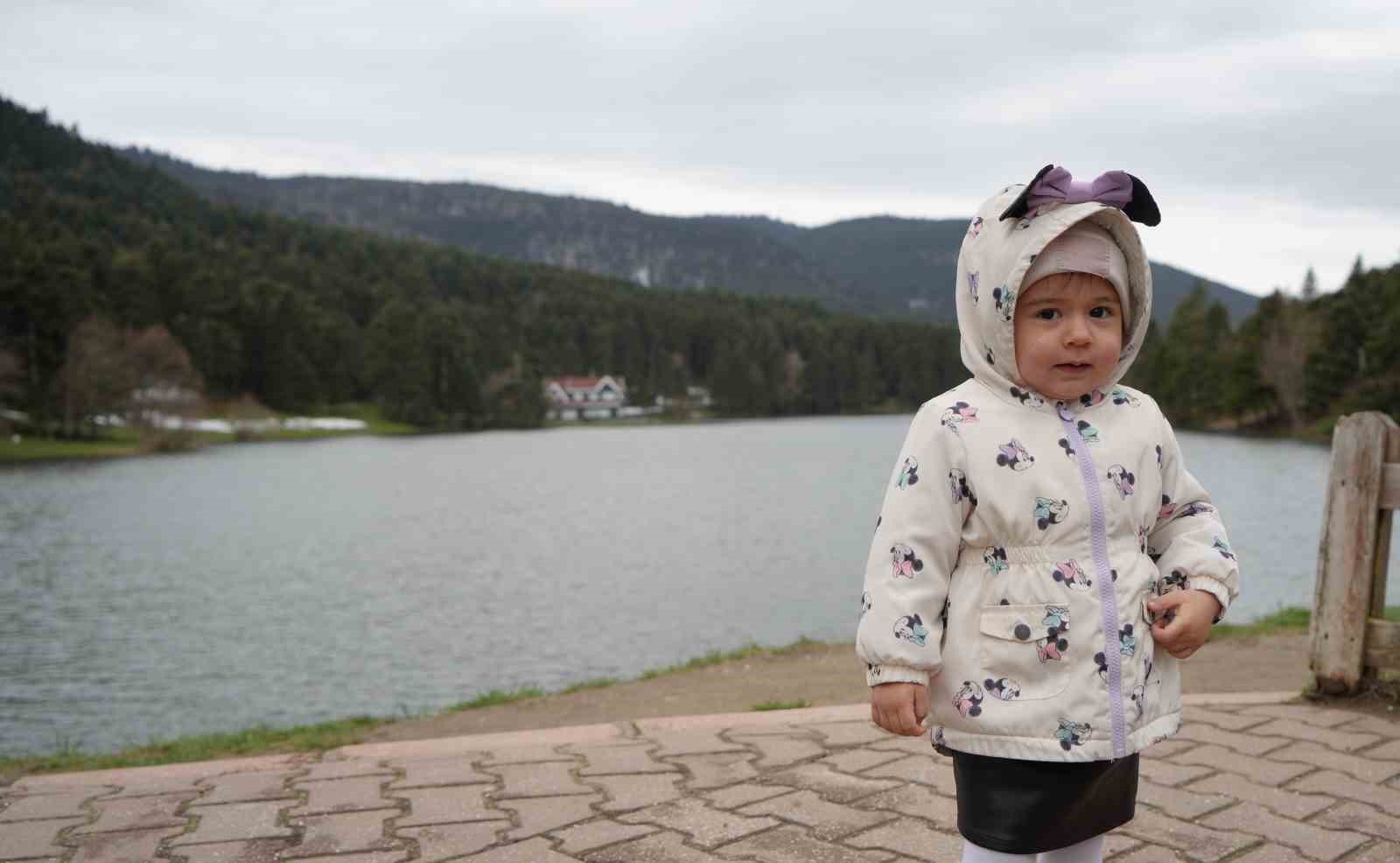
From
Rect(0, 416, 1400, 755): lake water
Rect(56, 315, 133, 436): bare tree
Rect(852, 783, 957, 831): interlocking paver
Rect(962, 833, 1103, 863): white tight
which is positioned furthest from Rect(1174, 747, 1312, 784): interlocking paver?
Rect(56, 315, 133, 436): bare tree

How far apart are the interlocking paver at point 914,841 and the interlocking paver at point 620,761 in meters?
0.91

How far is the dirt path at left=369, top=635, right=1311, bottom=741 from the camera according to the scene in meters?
5.34

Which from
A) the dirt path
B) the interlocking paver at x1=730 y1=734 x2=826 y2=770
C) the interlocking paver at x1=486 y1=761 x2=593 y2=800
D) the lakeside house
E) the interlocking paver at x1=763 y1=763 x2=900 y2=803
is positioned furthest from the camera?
the lakeside house

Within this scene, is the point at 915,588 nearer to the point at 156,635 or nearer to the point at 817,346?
the point at 156,635

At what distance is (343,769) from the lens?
404 cm

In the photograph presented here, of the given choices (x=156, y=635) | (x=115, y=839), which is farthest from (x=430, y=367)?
(x=115, y=839)

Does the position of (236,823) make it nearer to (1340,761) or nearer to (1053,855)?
(1053,855)

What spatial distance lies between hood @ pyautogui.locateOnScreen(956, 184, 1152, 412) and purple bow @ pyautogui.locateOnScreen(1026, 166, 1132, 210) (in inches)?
0.7

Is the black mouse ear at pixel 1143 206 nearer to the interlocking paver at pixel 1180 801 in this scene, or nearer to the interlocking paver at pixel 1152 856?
the interlocking paver at pixel 1152 856

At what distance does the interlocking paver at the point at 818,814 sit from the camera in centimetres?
321

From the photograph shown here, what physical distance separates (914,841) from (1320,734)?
1.99 meters

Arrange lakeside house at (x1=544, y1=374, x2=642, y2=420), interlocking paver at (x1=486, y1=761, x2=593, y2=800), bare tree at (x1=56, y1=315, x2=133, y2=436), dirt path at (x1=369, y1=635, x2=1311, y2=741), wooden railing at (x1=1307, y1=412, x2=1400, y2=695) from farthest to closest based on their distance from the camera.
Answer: lakeside house at (x1=544, y1=374, x2=642, y2=420)
bare tree at (x1=56, y1=315, x2=133, y2=436)
dirt path at (x1=369, y1=635, x2=1311, y2=741)
wooden railing at (x1=1307, y1=412, x2=1400, y2=695)
interlocking paver at (x1=486, y1=761, x2=593, y2=800)

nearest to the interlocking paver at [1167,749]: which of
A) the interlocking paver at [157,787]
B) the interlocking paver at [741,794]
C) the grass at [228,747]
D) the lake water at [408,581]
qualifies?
the interlocking paver at [741,794]

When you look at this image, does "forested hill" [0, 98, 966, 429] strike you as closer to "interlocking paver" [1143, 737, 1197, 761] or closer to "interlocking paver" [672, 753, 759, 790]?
"interlocking paver" [672, 753, 759, 790]
